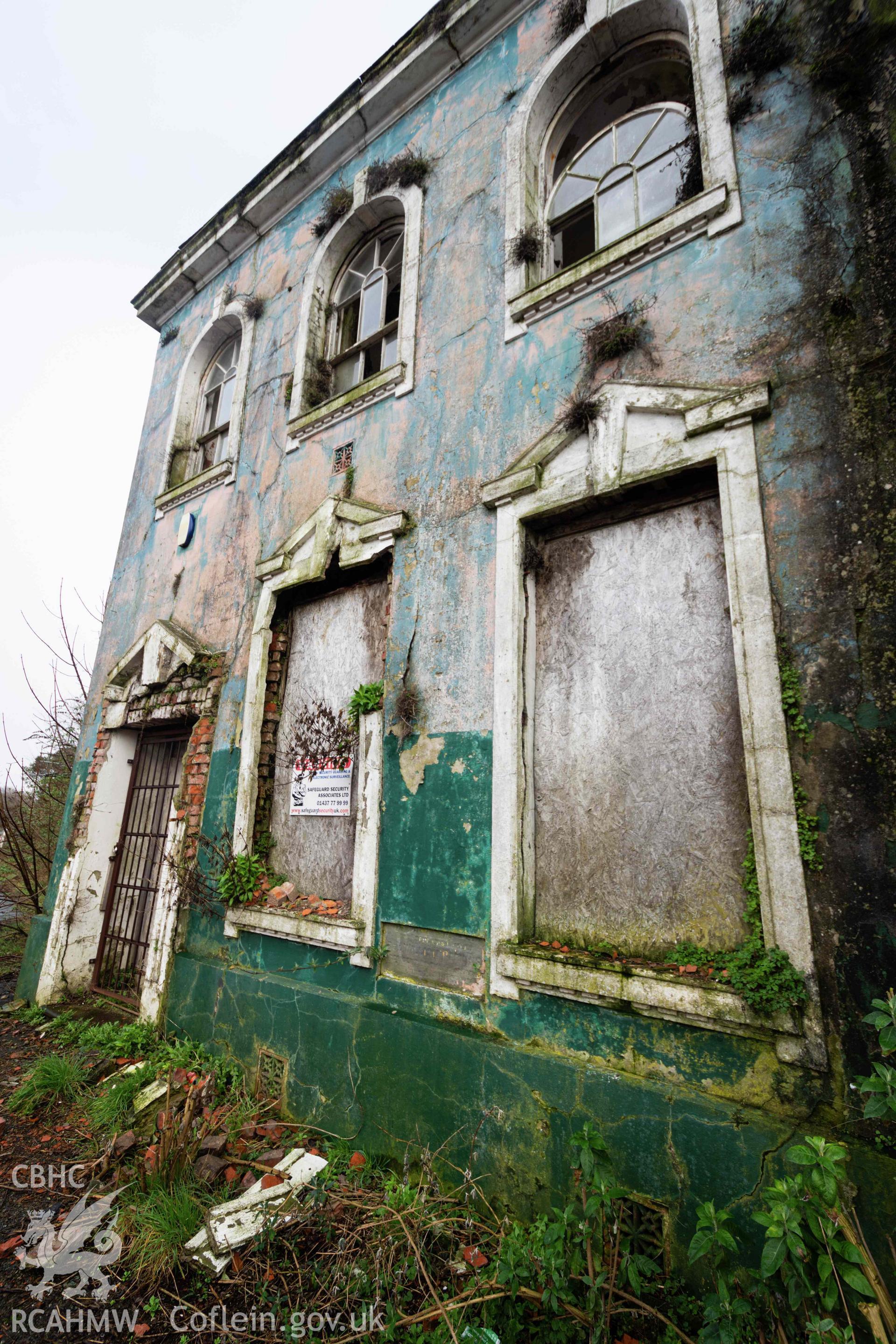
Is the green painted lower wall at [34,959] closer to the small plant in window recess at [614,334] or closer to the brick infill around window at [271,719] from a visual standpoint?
the brick infill around window at [271,719]

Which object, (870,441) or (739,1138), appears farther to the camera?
(870,441)

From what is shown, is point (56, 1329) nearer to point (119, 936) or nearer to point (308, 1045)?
point (308, 1045)

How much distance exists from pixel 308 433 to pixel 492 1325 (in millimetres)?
5657

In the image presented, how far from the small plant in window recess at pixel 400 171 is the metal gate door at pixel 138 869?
5253 mm

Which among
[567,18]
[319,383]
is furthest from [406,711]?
[567,18]

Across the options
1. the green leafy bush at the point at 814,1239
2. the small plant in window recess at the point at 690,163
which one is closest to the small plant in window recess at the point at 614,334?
the small plant in window recess at the point at 690,163

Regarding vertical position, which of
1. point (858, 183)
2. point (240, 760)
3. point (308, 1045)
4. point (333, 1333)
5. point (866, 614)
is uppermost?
point (858, 183)

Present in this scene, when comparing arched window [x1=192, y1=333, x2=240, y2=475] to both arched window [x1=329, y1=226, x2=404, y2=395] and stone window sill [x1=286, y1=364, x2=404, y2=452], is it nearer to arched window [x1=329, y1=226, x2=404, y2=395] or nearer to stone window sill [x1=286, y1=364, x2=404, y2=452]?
arched window [x1=329, y1=226, x2=404, y2=395]

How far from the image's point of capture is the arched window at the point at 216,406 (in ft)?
23.1

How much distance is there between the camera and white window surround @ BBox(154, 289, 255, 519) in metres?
6.36

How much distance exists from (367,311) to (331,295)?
2.11 feet

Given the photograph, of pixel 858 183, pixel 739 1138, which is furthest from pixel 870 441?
pixel 739 1138

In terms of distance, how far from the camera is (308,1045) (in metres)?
3.87

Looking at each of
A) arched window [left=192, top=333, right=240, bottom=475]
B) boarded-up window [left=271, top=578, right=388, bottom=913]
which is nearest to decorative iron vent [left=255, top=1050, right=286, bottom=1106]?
boarded-up window [left=271, top=578, right=388, bottom=913]
